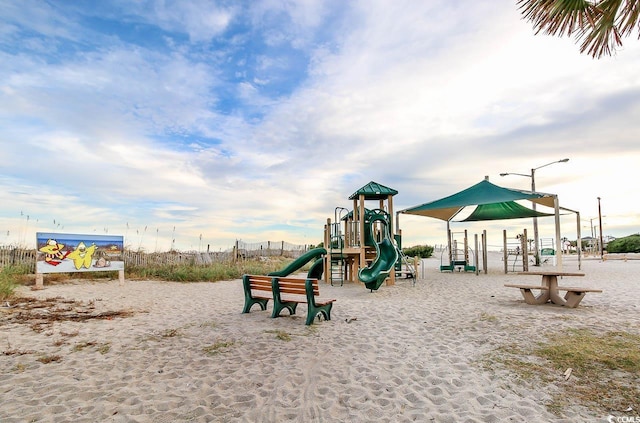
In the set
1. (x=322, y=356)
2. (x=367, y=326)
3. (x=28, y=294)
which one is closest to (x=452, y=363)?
(x=322, y=356)

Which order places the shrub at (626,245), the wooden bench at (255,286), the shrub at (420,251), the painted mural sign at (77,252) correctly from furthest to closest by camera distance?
Answer: the shrub at (626,245) → the shrub at (420,251) → the painted mural sign at (77,252) → the wooden bench at (255,286)

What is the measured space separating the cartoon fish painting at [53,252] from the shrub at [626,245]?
52.7m

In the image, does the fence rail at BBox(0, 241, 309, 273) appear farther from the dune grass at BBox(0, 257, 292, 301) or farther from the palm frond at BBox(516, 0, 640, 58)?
the palm frond at BBox(516, 0, 640, 58)

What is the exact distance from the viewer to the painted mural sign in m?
11.5

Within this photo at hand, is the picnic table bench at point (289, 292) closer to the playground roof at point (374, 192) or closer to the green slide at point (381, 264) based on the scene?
the green slide at point (381, 264)

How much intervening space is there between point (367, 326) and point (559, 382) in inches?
115

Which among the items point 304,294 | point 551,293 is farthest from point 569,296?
point 304,294

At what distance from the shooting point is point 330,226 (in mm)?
13141

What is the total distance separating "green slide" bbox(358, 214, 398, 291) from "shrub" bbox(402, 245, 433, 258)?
65.1 ft

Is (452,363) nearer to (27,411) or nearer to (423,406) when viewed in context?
(423,406)

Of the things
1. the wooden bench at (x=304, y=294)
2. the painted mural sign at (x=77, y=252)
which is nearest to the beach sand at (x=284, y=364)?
the wooden bench at (x=304, y=294)

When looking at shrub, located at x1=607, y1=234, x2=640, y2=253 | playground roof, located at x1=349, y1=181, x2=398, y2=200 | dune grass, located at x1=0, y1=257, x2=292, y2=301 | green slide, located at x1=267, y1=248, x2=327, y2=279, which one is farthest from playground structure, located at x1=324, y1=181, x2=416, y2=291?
shrub, located at x1=607, y1=234, x2=640, y2=253

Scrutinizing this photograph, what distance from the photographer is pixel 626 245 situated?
143 ft

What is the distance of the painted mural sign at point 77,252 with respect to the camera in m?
11.5
